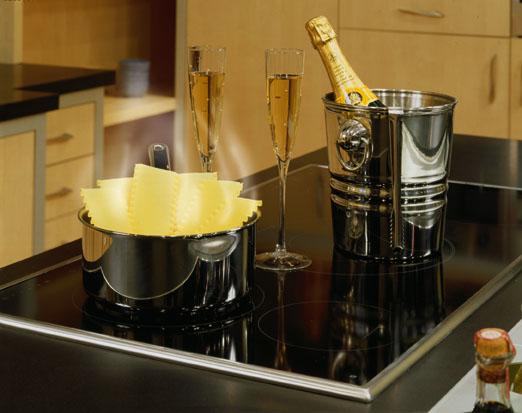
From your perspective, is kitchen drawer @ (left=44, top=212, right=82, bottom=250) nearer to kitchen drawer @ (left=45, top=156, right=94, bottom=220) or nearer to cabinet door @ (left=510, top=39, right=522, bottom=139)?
kitchen drawer @ (left=45, top=156, right=94, bottom=220)

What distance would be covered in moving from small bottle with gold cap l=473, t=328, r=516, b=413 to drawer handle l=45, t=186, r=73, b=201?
243 cm

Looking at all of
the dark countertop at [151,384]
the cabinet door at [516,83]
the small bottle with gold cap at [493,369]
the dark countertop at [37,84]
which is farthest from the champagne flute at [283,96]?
the cabinet door at [516,83]

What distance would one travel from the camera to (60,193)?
3.00m

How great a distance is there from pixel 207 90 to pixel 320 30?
0.52 feet

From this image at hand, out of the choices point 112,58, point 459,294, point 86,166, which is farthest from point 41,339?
point 112,58

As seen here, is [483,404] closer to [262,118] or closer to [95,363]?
[95,363]

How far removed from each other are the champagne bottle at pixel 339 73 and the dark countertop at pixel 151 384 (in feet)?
1.33

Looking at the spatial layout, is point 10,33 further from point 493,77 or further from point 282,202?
point 282,202

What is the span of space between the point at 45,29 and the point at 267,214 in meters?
2.45

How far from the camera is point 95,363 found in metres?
0.90

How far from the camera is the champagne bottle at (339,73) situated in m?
1.28

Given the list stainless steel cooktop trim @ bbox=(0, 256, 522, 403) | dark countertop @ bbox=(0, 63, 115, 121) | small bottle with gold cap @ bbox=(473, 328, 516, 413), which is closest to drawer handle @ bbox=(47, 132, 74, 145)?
dark countertop @ bbox=(0, 63, 115, 121)

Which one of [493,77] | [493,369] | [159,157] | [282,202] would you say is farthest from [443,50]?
[493,369]

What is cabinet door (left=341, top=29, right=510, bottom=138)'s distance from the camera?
3287 mm
